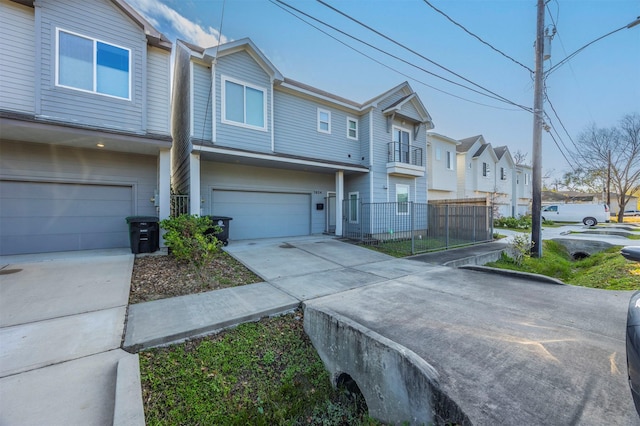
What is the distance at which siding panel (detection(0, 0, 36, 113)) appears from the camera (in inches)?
246

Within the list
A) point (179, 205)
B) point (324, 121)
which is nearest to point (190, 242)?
point (179, 205)

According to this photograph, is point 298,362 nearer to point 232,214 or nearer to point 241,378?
point 241,378

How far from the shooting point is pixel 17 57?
→ 6367 mm

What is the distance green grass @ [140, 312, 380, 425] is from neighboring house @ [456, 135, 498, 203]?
21344 millimetres

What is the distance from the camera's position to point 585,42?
30.4 ft

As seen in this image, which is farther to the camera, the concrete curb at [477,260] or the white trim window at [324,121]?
the white trim window at [324,121]

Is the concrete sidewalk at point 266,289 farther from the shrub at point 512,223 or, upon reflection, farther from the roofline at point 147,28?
the shrub at point 512,223

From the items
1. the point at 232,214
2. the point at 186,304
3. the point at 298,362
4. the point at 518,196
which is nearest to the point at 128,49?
the point at 232,214

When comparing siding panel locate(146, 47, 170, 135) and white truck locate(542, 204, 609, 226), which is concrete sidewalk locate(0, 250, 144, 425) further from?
white truck locate(542, 204, 609, 226)

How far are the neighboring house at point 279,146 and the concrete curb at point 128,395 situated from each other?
6155mm

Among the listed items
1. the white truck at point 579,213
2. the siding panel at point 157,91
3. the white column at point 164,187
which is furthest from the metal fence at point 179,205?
the white truck at point 579,213

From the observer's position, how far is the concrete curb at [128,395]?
2.12m

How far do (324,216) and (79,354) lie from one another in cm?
1063

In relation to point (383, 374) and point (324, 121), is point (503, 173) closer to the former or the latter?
point (324, 121)
